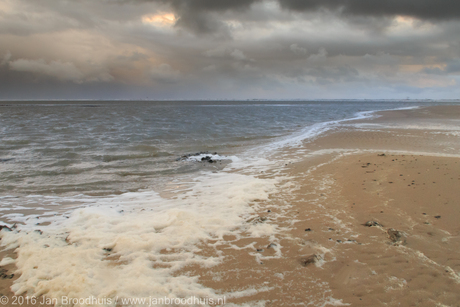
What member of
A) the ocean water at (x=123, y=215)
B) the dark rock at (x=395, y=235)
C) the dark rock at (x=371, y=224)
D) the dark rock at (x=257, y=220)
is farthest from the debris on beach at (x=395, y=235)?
the dark rock at (x=257, y=220)

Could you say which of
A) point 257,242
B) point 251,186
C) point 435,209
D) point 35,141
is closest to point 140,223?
point 257,242

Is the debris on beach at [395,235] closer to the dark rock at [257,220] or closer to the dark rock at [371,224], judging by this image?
the dark rock at [371,224]

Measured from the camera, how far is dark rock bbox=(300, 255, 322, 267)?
13.2 feet

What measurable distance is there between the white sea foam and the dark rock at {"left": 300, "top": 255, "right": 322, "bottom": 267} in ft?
3.57

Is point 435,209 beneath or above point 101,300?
above

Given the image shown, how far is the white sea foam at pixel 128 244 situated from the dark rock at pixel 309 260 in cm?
109

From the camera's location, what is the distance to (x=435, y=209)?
5.76 meters

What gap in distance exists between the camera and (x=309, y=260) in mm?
4074

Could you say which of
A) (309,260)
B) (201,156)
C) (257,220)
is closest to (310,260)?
(309,260)

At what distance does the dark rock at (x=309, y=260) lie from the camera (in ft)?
13.2

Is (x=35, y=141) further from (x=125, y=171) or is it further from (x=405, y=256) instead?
(x=405, y=256)

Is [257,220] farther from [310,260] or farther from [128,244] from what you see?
[128,244]

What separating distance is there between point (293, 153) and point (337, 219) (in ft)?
26.6

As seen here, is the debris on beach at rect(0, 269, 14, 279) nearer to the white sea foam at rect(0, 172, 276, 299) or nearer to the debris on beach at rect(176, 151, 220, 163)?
the white sea foam at rect(0, 172, 276, 299)
